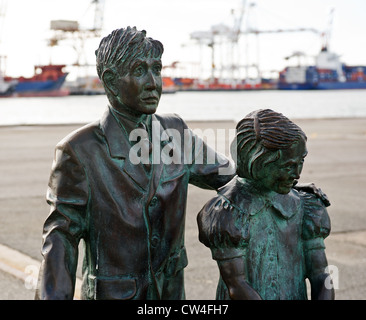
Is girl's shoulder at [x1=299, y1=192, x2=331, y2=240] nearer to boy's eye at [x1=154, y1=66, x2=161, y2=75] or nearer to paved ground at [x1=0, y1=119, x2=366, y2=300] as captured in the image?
paved ground at [x1=0, y1=119, x2=366, y2=300]

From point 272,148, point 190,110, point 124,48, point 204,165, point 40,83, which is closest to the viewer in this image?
point 272,148

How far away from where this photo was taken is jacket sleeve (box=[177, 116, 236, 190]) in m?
2.76

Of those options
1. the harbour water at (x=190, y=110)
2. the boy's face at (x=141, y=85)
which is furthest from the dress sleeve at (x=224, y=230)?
the harbour water at (x=190, y=110)

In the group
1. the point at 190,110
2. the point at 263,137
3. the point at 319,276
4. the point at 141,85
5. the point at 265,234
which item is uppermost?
the point at 141,85

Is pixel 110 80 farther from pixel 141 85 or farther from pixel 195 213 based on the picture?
pixel 195 213

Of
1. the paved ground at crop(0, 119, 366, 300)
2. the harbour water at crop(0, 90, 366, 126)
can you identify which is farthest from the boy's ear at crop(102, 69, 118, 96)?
the harbour water at crop(0, 90, 366, 126)

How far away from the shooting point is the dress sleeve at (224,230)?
220 centimetres

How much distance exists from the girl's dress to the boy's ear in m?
0.60

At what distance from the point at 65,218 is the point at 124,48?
680 mm

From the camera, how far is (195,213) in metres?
8.20

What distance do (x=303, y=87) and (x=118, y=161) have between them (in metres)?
106

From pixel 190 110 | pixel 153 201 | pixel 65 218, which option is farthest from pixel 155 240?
pixel 190 110

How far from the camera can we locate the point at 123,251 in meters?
2.48

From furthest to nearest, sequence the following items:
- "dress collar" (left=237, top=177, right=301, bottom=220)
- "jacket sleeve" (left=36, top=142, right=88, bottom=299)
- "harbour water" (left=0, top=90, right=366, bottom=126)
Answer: "harbour water" (left=0, top=90, right=366, bottom=126), "jacket sleeve" (left=36, top=142, right=88, bottom=299), "dress collar" (left=237, top=177, right=301, bottom=220)
